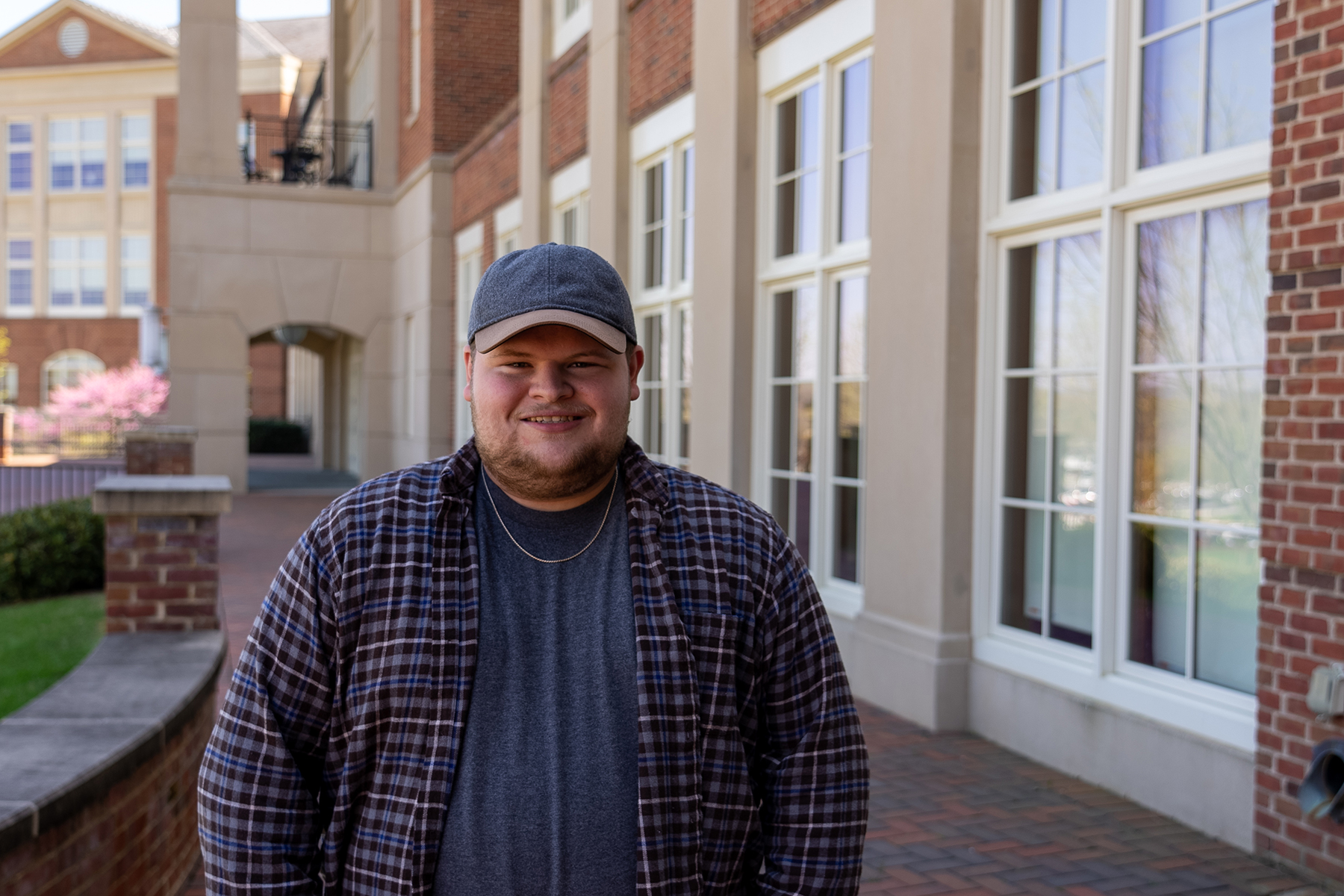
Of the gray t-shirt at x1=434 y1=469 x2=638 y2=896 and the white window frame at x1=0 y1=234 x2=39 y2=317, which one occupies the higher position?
the white window frame at x1=0 y1=234 x2=39 y2=317

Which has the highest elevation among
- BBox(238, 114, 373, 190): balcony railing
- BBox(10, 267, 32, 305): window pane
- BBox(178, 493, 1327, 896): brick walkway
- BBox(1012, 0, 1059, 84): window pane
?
BBox(238, 114, 373, 190): balcony railing

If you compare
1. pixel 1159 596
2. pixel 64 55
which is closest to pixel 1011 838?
pixel 1159 596

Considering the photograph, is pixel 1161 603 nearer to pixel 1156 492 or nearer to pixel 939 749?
pixel 1156 492

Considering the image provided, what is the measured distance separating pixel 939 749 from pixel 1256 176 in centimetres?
279

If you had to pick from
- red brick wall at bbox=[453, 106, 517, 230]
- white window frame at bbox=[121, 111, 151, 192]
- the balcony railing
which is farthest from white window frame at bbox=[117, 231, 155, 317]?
red brick wall at bbox=[453, 106, 517, 230]

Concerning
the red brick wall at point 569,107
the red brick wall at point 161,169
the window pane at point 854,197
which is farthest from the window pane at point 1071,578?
the red brick wall at point 161,169

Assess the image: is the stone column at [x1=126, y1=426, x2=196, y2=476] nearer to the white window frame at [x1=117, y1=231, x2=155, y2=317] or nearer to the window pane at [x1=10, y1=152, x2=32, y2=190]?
the white window frame at [x1=117, y1=231, x2=155, y2=317]

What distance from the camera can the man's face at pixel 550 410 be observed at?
185cm

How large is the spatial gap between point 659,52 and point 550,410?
28.0 feet

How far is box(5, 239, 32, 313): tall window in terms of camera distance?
40812 millimetres

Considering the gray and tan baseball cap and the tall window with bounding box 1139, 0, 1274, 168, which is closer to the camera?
the gray and tan baseball cap

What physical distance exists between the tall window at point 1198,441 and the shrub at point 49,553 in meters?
7.58

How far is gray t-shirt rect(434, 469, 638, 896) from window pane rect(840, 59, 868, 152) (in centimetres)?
580

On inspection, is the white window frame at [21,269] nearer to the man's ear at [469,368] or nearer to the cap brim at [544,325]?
the man's ear at [469,368]
